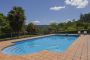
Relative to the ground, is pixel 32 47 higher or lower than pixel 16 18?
lower

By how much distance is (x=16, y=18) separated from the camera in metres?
14.5

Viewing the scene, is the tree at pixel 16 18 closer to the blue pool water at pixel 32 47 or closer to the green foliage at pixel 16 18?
the green foliage at pixel 16 18

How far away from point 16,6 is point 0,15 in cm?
667

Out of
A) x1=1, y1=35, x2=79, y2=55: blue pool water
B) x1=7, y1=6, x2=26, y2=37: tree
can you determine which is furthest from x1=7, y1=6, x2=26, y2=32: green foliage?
x1=1, y1=35, x2=79, y2=55: blue pool water

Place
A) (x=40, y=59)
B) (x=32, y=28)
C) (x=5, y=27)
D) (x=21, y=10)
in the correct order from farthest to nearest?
1. (x=32, y=28)
2. (x=5, y=27)
3. (x=21, y=10)
4. (x=40, y=59)

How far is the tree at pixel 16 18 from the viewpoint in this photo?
14.1 meters

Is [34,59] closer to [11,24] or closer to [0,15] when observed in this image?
[11,24]

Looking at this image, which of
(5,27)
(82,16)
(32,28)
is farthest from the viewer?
(82,16)

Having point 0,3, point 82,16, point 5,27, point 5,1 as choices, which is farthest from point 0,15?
point 82,16

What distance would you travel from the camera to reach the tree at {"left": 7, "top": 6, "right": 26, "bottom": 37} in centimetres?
1409

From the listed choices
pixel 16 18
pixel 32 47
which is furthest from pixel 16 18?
pixel 32 47

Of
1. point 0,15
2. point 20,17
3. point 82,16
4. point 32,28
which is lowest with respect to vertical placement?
point 32,28

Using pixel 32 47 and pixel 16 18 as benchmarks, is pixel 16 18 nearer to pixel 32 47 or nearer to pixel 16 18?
pixel 16 18

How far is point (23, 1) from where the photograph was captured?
1305 cm
